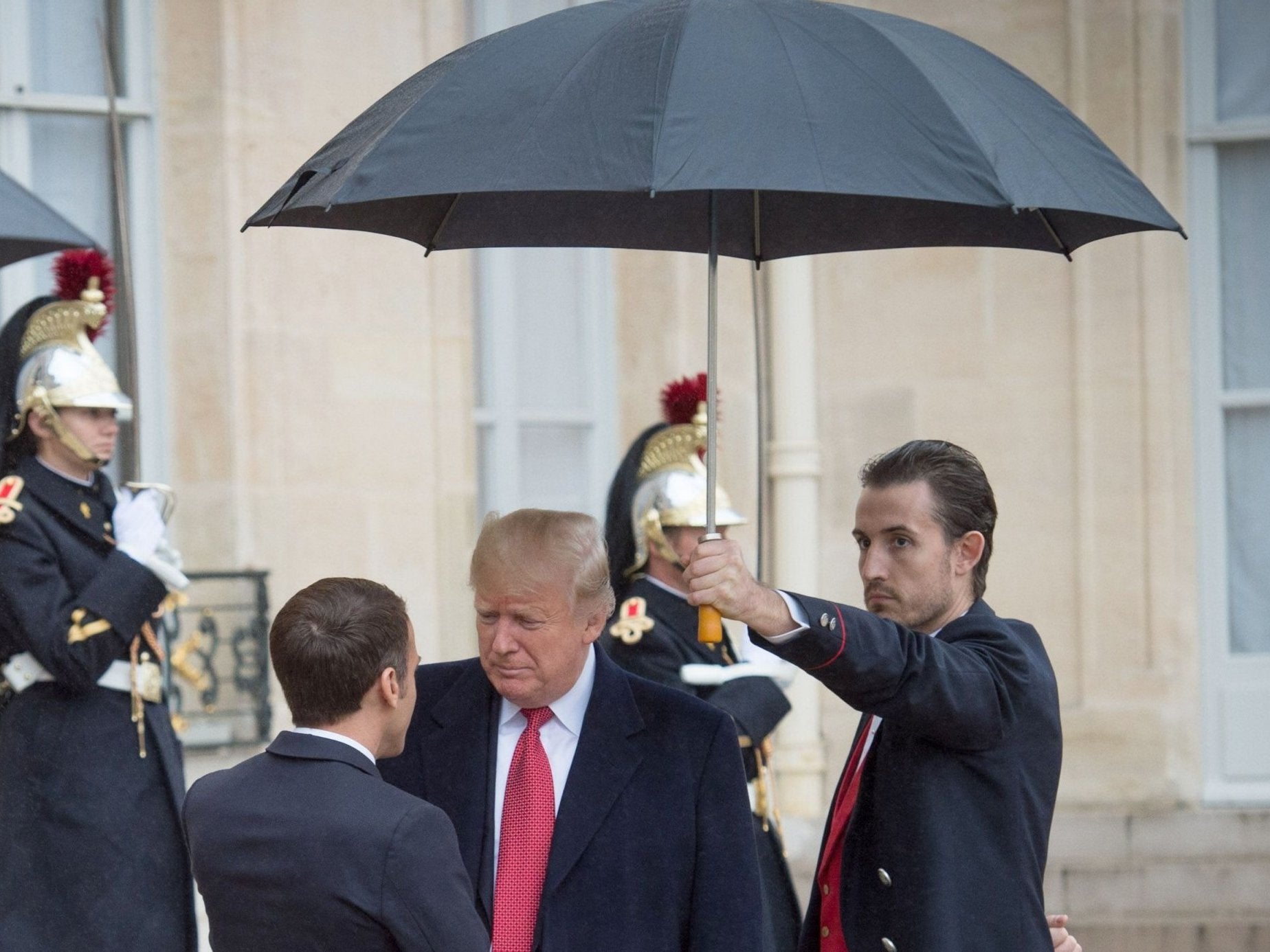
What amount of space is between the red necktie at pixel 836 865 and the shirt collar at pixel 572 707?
442 mm

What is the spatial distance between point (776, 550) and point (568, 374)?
106 centimetres

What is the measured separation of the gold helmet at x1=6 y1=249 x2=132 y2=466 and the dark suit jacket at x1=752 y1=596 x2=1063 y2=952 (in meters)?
2.57

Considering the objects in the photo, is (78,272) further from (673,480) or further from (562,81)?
(562,81)

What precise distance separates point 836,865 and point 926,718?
1.30ft

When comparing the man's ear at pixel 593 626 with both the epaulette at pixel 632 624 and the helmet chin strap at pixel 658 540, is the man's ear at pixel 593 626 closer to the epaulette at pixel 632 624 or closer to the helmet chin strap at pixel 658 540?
the epaulette at pixel 632 624

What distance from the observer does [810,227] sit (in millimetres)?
3504

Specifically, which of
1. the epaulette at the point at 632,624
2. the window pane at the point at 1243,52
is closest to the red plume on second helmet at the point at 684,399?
the epaulette at the point at 632,624

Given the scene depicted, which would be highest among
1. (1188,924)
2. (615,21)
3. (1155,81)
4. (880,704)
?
(1155,81)

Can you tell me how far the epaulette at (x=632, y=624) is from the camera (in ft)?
15.7

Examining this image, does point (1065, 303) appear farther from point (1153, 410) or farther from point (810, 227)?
point (810, 227)

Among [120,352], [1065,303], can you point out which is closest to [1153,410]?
[1065,303]

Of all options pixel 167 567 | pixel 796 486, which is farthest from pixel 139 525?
pixel 796 486

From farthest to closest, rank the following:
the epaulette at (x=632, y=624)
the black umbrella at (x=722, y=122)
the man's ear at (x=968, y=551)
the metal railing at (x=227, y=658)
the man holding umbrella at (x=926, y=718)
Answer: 1. the metal railing at (x=227, y=658)
2. the epaulette at (x=632, y=624)
3. the man's ear at (x=968, y=551)
4. the man holding umbrella at (x=926, y=718)
5. the black umbrella at (x=722, y=122)

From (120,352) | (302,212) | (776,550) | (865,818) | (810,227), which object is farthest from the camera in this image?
(776,550)
